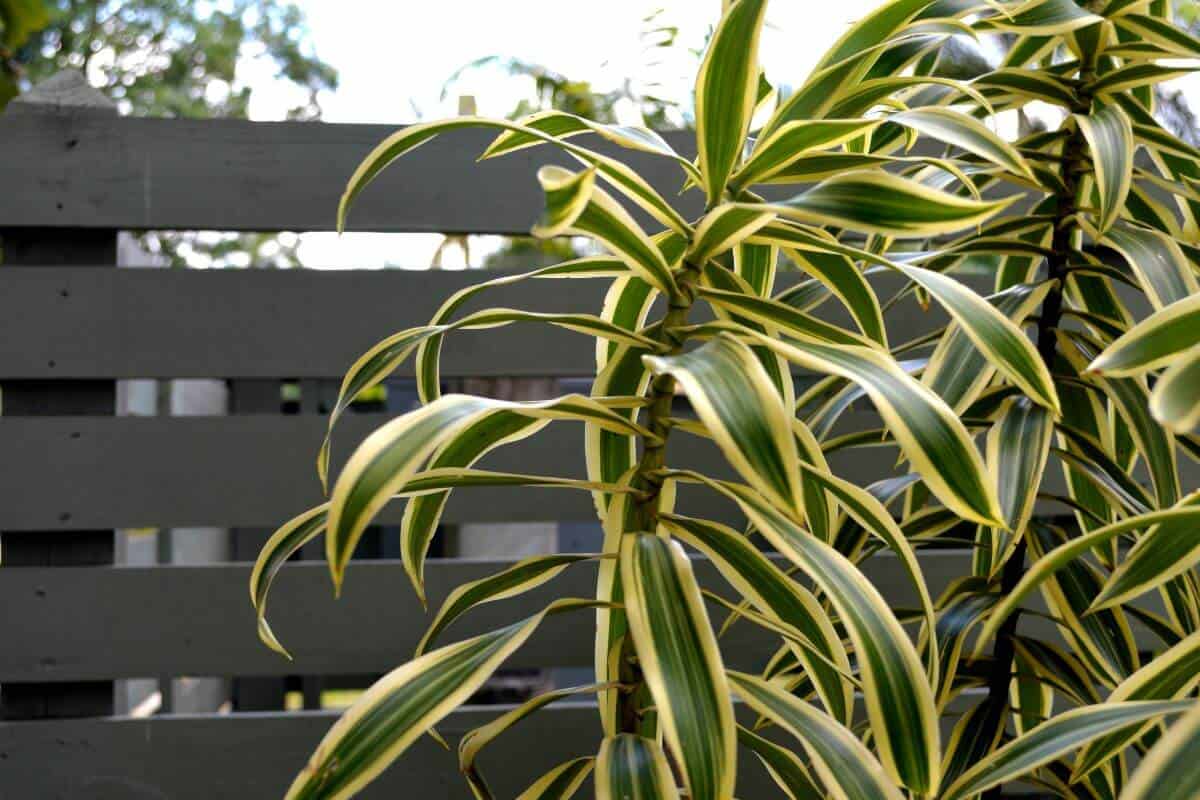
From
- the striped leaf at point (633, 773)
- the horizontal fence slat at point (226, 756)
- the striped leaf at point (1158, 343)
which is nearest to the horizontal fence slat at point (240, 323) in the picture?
the horizontal fence slat at point (226, 756)

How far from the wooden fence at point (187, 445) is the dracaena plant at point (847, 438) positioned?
0.53 meters

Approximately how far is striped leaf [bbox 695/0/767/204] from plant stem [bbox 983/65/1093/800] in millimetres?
439

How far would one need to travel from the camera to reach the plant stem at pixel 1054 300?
1.00 metres

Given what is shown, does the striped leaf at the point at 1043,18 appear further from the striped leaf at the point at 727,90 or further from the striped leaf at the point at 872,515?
the striped leaf at the point at 872,515

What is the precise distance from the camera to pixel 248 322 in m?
1.41

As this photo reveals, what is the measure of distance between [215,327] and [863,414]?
0.90 m

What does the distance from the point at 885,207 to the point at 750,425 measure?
20 centimetres

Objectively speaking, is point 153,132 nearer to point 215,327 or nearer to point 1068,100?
point 215,327

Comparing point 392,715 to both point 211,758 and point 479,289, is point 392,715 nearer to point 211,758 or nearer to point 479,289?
point 479,289

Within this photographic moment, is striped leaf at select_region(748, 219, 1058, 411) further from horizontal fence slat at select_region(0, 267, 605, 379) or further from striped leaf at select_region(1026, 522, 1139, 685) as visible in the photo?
horizontal fence slat at select_region(0, 267, 605, 379)

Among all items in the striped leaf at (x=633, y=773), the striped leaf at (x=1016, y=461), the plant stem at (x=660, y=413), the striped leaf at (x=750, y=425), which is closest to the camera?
the striped leaf at (x=750, y=425)

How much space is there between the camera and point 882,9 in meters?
0.83

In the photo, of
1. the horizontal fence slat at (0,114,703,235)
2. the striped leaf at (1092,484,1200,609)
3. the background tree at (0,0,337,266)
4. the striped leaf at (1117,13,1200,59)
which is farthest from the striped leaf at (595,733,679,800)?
the background tree at (0,0,337,266)

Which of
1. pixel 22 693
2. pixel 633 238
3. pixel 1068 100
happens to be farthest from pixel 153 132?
pixel 1068 100
